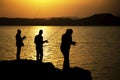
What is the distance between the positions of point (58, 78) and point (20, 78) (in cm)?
175

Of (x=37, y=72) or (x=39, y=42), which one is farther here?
(x=39, y=42)

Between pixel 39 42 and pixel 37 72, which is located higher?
pixel 39 42

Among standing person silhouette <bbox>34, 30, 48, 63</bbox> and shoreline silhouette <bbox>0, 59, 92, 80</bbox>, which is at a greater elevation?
standing person silhouette <bbox>34, 30, 48, 63</bbox>

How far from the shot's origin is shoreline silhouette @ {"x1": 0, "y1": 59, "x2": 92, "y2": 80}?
48.2 feet

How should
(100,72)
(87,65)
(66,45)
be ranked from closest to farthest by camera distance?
(66,45)
(100,72)
(87,65)

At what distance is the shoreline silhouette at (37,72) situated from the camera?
14688 millimetres

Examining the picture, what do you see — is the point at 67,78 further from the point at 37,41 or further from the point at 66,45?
the point at 37,41

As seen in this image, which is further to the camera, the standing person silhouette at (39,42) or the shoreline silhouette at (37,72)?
the standing person silhouette at (39,42)

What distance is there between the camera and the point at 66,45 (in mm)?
15289

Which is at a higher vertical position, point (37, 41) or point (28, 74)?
point (37, 41)

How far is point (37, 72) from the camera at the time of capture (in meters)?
15.1

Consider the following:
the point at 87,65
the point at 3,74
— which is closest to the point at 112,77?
the point at 87,65

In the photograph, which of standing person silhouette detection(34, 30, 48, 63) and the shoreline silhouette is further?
standing person silhouette detection(34, 30, 48, 63)

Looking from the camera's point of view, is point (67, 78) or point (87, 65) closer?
point (67, 78)
